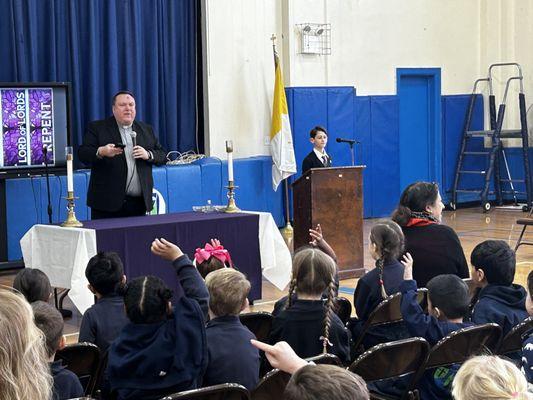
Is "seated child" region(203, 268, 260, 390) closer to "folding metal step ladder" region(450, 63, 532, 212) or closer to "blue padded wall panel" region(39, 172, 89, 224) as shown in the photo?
Result: "blue padded wall panel" region(39, 172, 89, 224)

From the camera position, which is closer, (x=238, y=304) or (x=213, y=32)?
(x=238, y=304)

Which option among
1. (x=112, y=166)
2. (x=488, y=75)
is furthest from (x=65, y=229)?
(x=488, y=75)

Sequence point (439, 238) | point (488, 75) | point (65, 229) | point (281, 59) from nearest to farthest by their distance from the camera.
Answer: point (439, 238) < point (65, 229) < point (281, 59) < point (488, 75)

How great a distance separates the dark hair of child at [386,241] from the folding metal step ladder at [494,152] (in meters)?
10.3

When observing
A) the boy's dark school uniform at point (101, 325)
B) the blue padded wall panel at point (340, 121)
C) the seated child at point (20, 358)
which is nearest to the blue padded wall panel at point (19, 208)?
the blue padded wall panel at point (340, 121)

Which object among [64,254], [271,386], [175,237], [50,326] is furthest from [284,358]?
[175,237]

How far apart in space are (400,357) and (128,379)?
108 cm

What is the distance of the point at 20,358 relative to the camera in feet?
6.00

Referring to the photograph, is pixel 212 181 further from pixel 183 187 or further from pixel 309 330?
pixel 309 330

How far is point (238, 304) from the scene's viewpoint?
3611 millimetres

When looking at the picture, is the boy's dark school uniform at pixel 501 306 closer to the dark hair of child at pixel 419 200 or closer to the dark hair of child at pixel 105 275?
the dark hair of child at pixel 419 200

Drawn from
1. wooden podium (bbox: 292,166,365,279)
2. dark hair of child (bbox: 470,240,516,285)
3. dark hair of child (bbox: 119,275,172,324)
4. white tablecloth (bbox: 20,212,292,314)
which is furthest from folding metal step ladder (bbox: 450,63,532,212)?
dark hair of child (bbox: 119,275,172,324)

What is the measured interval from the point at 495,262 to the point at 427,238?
0.96 metres

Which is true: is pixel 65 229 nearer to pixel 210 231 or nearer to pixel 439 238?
pixel 210 231
